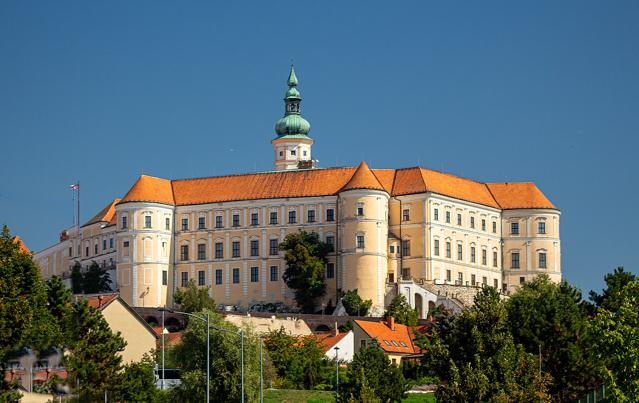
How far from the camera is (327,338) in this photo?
137m

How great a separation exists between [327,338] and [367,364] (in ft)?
135

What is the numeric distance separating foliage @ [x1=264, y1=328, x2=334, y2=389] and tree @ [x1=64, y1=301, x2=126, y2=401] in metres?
23.9

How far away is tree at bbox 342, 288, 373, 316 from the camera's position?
15138cm

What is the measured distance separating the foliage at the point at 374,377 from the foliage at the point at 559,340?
7.32 m

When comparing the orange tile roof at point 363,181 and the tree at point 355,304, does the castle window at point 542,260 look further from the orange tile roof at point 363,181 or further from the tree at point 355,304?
the tree at point 355,304

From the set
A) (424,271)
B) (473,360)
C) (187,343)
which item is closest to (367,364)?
(187,343)

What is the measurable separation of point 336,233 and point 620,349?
3404 inches

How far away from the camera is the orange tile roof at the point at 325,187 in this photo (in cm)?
16262

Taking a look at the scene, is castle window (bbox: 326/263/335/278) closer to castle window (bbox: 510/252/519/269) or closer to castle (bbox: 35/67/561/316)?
castle (bbox: 35/67/561/316)

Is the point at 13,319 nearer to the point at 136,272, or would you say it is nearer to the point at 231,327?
the point at 231,327

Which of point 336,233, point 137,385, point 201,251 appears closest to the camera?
point 137,385

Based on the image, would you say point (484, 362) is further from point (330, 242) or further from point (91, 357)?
point (330, 242)

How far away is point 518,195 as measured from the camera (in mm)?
171750

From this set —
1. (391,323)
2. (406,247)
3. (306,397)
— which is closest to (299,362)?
(306,397)
